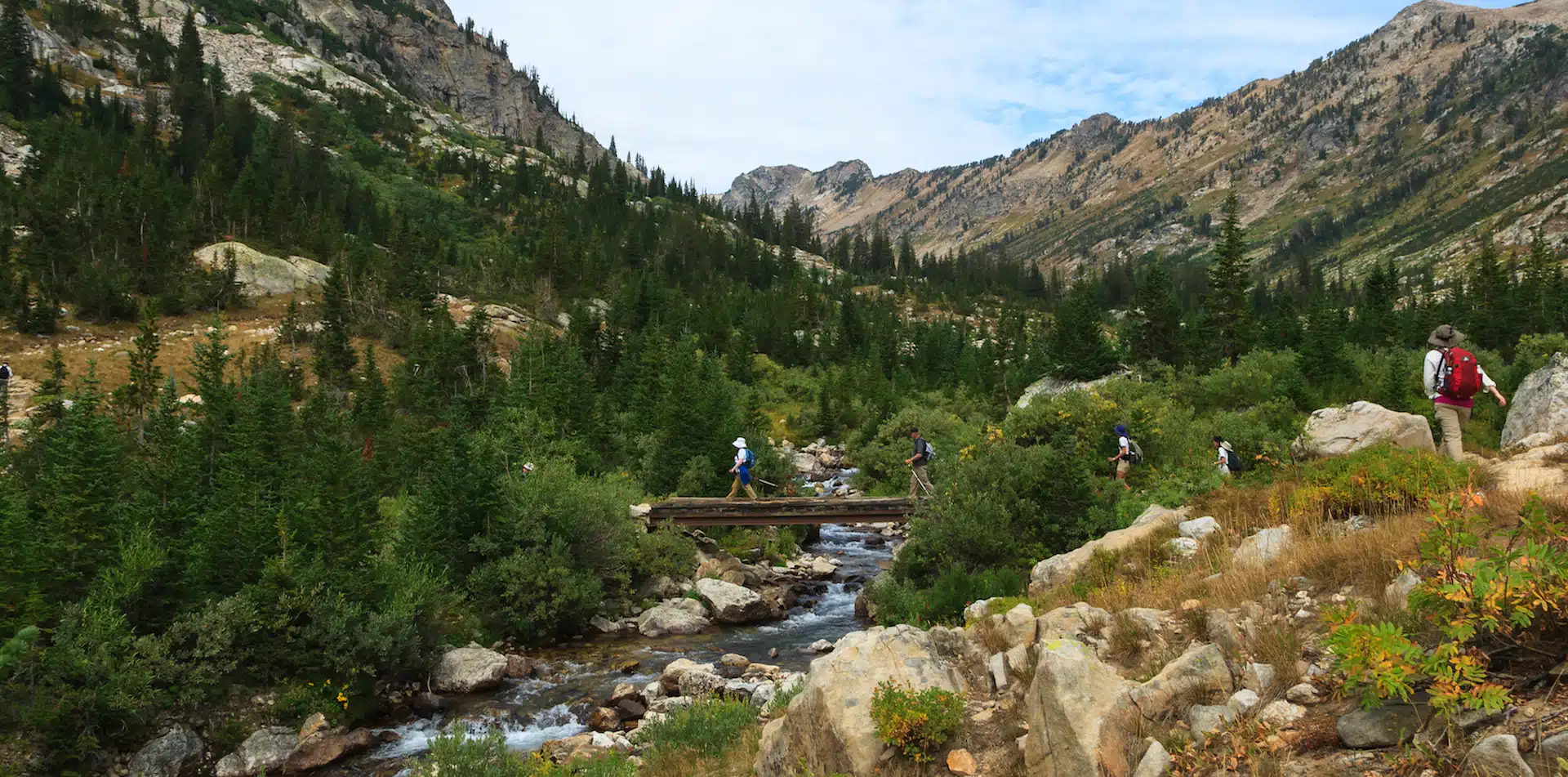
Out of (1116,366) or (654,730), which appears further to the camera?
(1116,366)

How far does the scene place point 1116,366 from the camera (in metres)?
47.9


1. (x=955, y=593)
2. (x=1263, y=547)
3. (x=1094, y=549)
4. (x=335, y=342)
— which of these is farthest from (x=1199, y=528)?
(x=335, y=342)

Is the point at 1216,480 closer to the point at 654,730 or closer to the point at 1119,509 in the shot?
the point at 1119,509

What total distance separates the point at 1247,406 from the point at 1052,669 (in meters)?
27.9

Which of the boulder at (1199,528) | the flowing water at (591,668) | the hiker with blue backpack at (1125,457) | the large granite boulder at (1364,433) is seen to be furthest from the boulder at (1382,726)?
the hiker with blue backpack at (1125,457)

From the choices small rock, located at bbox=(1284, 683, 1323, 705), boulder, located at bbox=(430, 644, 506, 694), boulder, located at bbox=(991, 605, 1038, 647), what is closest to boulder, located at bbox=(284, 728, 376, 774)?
boulder, located at bbox=(430, 644, 506, 694)

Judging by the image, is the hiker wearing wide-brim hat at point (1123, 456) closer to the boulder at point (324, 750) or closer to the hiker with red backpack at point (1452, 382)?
the hiker with red backpack at point (1452, 382)

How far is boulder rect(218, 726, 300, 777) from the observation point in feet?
45.7

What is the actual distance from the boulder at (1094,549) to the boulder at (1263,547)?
81.9 inches

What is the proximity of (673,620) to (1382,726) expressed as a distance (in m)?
18.8

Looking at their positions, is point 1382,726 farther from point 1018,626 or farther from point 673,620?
point 673,620

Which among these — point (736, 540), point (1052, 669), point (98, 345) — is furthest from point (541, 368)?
A: point (1052, 669)

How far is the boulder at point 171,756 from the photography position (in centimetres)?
1359

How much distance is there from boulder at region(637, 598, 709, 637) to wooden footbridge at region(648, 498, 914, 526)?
4.01 metres
